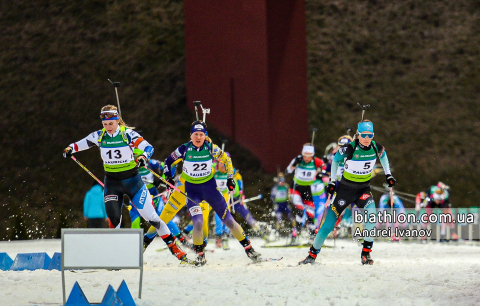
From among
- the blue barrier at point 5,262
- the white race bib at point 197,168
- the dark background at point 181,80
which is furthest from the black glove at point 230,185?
the dark background at point 181,80

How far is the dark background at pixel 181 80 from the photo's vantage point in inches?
634

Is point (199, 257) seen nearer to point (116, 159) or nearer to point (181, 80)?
point (116, 159)

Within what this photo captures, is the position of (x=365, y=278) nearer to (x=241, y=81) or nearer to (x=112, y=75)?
(x=241, y=81)

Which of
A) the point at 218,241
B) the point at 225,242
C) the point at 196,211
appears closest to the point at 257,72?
the point at 218,241

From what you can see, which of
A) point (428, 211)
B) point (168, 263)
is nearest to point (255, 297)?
point (168, 263)

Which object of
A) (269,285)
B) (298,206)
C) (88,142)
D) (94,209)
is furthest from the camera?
(94,209)

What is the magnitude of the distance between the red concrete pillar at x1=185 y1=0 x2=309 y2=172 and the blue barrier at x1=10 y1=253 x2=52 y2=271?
25.8ft

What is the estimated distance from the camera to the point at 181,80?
54.4ft

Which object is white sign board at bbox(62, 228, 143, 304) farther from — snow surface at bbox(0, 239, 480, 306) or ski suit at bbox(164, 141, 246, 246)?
ski suit at bbox(164, 141, 246, 246)

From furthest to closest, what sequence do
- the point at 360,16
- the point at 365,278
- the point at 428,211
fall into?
the point at 360,16
the point at 428,211
the point at 365,278

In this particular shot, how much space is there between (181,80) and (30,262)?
10345 mm

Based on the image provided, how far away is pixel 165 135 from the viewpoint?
1616 centimetres

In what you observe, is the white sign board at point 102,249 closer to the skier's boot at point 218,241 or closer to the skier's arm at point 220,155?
the skier's arm at point 220,155

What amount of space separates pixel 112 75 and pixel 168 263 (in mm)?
9936
